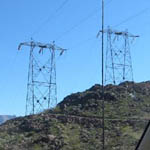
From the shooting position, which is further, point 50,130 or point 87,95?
point 87,95

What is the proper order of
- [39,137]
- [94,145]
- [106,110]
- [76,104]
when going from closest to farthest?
[94,145] < [39,137] < [106,110] < [76,104]

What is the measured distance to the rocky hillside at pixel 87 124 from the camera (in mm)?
41562

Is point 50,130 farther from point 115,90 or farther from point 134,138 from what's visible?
point 115,90

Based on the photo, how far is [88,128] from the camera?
49906mm

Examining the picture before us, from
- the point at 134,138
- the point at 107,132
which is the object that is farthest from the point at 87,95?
the point at 134,138

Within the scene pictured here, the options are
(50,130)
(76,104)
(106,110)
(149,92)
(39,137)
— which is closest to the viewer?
(39,137)

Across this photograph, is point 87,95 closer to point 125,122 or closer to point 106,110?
point 106,110

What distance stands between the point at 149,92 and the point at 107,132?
24795 mm

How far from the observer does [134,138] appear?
134 ft

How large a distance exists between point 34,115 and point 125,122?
13.4m

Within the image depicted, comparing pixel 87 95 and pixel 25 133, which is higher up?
pixel 87 95

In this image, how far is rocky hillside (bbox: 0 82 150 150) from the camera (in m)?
41.6

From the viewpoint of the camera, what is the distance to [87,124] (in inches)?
2035

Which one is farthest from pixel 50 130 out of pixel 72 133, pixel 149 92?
pixel 149 92
